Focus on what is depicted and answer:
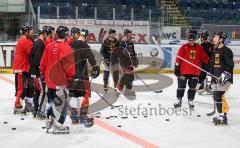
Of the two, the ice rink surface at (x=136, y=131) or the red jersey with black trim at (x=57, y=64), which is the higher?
the red jersey with black trim at (x=57, y=64)

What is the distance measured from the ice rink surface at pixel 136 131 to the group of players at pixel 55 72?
256mm

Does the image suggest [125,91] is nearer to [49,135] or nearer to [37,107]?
[37,107]

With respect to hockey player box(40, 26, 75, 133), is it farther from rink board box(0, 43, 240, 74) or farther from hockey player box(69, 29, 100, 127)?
rink board box(0, 43, 240, 74)

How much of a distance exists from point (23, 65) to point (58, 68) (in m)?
1.89

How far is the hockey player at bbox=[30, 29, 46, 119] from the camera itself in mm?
8008

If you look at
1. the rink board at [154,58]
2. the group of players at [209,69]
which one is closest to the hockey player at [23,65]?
the group of players at [209,69]

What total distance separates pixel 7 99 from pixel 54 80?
438cm

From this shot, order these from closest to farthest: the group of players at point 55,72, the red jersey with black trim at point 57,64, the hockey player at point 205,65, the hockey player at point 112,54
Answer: the red jersey with black trim at point 57,64 → the group of players at point 55,72 → the hockey player at point 112,54 → the hockey player at point 205,65

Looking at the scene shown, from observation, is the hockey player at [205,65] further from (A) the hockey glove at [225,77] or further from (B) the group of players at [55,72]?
(B) the group of players at [55,72]

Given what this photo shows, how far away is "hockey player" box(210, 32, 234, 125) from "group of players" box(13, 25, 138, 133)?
77.2 inches

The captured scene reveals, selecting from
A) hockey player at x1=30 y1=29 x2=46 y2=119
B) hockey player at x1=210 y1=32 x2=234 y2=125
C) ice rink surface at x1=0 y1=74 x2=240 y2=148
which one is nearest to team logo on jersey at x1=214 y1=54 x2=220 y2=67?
hockey player at x1=210 y1=32 x2=234 y2=125

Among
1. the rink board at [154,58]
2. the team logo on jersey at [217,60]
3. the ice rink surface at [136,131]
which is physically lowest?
the ice rink surface at [136,131]

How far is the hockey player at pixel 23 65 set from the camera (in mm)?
8445

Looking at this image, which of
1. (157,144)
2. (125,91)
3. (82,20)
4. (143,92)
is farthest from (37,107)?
(82,20)
